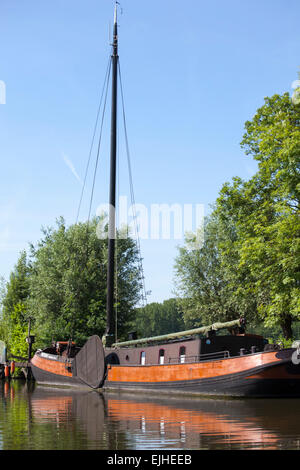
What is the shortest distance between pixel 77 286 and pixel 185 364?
22848mm

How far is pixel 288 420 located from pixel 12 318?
144 ft

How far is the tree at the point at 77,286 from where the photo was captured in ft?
139

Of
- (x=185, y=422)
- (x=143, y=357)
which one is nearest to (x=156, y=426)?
(x=185, y=422)

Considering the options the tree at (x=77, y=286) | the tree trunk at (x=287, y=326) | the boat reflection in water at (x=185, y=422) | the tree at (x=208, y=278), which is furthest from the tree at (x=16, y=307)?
the boat reflection in water at (x=185, y=422)

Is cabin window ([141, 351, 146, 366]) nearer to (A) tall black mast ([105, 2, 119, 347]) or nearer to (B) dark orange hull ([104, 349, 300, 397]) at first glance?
(B) dark orange hull ([104, 349, 300, 397])

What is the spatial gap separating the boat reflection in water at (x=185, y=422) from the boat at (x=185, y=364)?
3.58ft

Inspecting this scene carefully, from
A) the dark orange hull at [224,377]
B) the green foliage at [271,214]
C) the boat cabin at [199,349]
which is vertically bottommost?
the dark orange hull at [224,377]

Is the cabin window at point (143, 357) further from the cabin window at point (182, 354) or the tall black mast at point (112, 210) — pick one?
the tall black mast at point (112, 210)

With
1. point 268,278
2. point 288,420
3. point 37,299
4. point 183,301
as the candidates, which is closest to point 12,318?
point 37,299

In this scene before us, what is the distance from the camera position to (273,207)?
26.0 metres

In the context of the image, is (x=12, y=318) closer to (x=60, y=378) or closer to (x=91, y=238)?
(x=91, y=238)

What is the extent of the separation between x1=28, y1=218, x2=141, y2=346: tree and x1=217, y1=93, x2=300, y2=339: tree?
16.6m

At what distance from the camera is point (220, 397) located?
65.7 ft

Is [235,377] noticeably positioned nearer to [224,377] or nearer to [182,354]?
[224,377]
